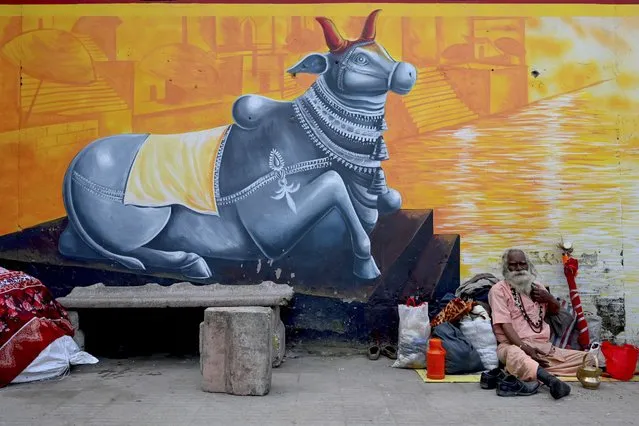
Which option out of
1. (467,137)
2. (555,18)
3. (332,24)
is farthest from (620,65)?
(332,24)

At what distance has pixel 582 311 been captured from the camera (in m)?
7.06

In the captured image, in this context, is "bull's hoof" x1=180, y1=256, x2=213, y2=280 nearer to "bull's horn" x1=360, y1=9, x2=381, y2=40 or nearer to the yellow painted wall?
the yellow painted wall

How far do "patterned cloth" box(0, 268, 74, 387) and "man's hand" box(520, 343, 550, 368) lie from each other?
Result: 178 inches

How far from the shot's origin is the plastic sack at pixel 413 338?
21.4ft

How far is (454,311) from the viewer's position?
21.6 feet

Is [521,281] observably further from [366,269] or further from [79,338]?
[79,338]

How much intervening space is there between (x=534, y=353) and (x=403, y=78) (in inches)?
133

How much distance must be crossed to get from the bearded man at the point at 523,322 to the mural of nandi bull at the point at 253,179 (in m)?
1.52

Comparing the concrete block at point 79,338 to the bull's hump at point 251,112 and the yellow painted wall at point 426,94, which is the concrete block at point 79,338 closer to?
the yellow painted wall at point 426,94

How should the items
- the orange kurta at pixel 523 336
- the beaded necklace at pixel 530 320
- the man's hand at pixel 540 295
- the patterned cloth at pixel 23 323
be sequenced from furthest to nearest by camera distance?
the man's hand at pixel 540 295, the beaded necklace at pixel 530 320, the orange kurta at pixel 523 336, the patterned cloth at pixel 23 323

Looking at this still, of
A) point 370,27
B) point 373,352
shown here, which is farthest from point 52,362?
point 370,27

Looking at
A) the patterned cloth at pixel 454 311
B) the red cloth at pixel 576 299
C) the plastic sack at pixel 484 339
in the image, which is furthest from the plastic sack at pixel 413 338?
the red cloth at pixel 576 299

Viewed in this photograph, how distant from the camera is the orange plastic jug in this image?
605cm

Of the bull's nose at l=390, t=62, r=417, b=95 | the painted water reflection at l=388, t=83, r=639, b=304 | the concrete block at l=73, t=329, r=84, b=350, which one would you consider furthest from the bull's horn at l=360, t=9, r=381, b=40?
the concrete block at l=73, t=329, r=84, b=350
